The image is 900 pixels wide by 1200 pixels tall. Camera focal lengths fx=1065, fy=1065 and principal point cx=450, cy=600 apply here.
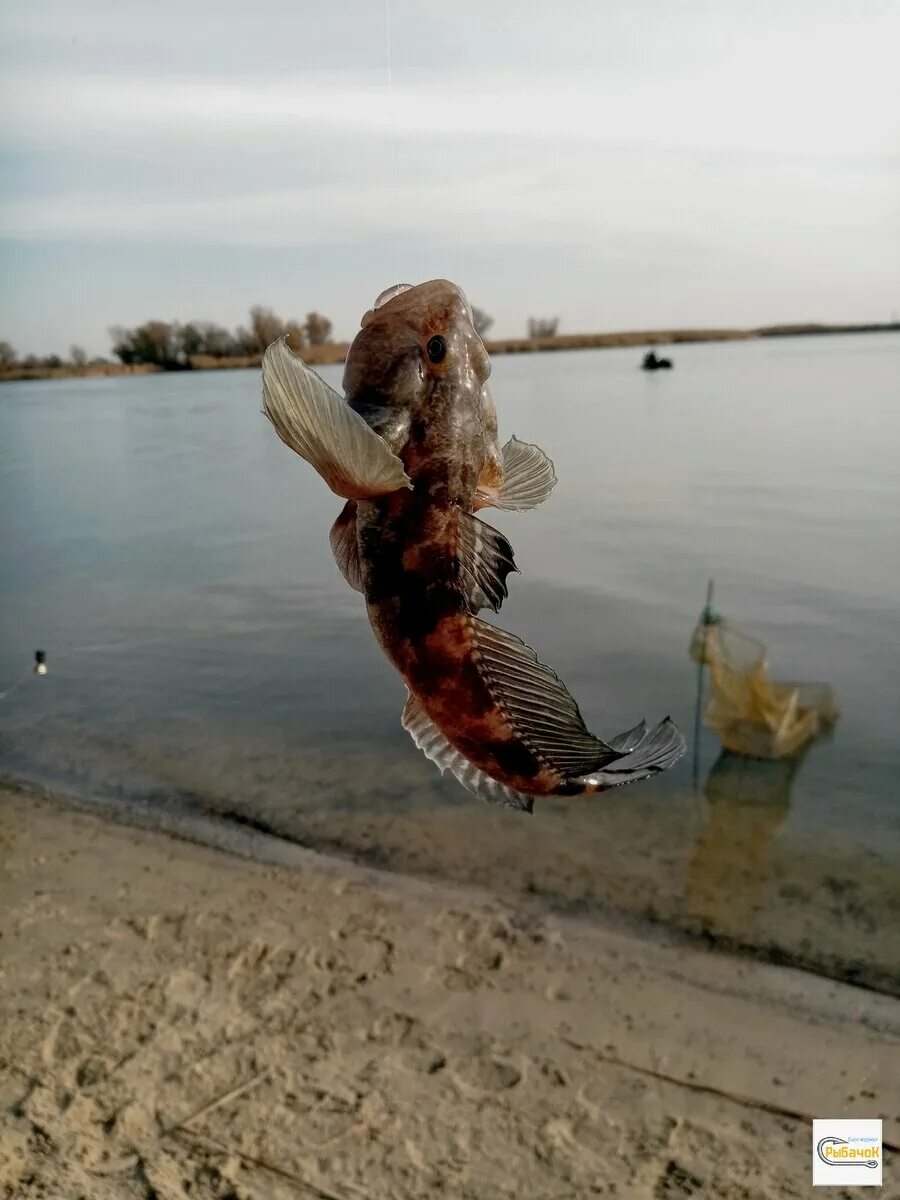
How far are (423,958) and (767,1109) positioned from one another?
266 cm

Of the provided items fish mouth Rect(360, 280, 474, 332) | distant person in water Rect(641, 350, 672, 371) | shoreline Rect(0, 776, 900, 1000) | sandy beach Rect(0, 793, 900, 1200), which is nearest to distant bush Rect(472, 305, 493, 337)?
fish mouth Rect(360, 280, 474, 332)

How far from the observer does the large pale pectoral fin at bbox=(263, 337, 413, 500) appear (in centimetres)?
99

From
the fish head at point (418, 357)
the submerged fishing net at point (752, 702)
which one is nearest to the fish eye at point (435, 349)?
the fish head at point (418, 357)

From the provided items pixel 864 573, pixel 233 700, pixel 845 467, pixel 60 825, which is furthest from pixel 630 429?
pixel 845 467

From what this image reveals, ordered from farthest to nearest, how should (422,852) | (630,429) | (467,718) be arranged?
1. (422,852)
2. (630,429)
3. (467,718)

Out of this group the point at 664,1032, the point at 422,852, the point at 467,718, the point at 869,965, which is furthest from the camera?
the point at 422,852

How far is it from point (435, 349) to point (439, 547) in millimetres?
223

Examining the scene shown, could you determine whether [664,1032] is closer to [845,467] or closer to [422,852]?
[422,852]

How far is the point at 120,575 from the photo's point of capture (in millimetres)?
18219

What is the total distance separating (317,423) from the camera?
3.28 ft

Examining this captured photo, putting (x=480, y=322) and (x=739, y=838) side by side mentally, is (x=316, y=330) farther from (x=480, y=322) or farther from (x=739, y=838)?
(x=739, y=838)

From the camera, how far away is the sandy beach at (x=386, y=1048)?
598cm

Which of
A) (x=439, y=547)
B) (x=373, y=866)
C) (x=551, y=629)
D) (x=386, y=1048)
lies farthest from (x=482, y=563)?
(x=551, y=629)

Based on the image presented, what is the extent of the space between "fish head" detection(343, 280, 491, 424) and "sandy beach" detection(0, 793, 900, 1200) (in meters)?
5.76
